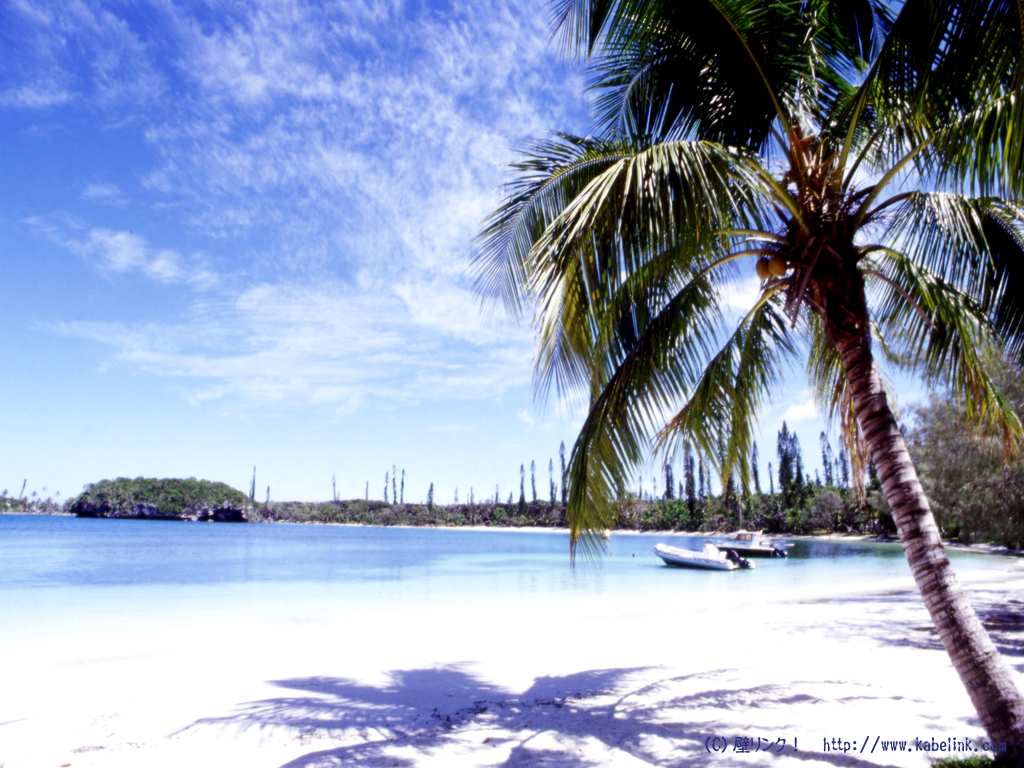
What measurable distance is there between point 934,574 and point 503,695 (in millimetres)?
4665

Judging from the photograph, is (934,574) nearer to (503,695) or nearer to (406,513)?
(503,695)

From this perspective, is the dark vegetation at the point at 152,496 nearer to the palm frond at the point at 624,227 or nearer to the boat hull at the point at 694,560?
the boat hull at the point at 694,560

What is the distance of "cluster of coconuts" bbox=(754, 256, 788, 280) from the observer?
3922 mm

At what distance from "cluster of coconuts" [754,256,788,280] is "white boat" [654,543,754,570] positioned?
87.5ft

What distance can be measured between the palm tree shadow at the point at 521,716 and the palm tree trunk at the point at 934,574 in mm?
1037

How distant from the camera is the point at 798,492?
7394cm

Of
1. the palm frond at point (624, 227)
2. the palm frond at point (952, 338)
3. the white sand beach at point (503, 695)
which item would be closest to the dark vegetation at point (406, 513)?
the white sand beach at point (503, 695)

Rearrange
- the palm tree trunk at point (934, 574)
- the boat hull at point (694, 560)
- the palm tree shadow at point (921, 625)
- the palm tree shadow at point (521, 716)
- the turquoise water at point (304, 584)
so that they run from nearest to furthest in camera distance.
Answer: the palm tree trunk at point (934, 574), the palm tree shadow at point (521, 716), the palm tree shadow at point (921, 625), the turquoise water at point (304, 584), the boat hull at point (694, 560)

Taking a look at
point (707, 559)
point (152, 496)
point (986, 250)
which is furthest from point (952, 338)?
point (152, 496)

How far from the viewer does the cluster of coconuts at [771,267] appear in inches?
154

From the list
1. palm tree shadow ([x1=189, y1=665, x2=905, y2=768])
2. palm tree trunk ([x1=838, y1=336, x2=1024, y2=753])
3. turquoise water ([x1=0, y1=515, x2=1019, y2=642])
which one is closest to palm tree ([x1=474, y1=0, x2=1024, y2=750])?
palm tree trunk ([x1=838, y1=336, x2=1024, y2=753])

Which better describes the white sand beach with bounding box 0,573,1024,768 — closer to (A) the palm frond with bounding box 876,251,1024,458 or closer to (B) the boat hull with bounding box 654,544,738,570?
(A) the palm frond with bounding box 876,251,1024,458

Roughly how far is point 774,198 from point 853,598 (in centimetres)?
1527

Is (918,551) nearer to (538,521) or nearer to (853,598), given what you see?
(853,598)
